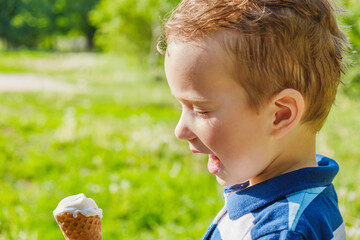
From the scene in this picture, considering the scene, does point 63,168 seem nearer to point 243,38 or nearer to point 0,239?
point 0,239

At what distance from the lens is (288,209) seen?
101cm

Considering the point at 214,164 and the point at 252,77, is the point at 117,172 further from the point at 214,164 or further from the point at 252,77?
the point at 252,77

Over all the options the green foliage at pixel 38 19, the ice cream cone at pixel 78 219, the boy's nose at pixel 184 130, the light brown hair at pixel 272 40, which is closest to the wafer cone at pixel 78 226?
the ice cream cone at pixel 78 219

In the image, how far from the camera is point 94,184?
370cm

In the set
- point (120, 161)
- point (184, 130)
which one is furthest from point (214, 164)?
point (120, 161)

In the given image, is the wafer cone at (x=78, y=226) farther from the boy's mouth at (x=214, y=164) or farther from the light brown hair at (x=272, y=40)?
the light brown hair at (x=272, y=40)

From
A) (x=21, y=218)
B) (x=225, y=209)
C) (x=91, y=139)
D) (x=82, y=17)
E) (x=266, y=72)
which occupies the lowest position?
(x=82, y=17)

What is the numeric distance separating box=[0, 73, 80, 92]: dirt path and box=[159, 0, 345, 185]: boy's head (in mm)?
8962

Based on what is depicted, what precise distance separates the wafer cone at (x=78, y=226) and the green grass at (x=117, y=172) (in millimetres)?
908

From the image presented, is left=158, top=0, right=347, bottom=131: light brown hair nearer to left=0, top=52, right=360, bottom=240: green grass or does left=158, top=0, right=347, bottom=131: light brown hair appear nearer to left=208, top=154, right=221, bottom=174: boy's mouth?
left=208, top=154, right=221, bottom=174: boy's mouth

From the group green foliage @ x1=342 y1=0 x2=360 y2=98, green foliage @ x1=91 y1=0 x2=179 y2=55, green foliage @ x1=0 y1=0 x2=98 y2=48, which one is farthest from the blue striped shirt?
green foliage @ x1=0 y1=0 x2=98 y2=48

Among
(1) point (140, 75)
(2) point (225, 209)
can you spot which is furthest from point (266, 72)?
(1) point (140, 75)

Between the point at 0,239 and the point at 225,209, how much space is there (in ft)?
6.62

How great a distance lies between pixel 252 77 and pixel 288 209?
13.1 inches
